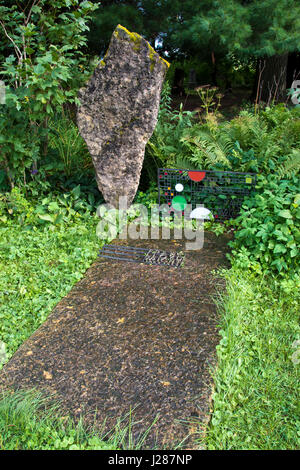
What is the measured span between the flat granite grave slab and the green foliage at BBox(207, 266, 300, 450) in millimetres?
100

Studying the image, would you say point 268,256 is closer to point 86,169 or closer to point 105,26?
point 86,169

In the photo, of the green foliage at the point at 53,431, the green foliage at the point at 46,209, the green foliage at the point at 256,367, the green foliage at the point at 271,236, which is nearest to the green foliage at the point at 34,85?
the green foliage at the point at 46,209

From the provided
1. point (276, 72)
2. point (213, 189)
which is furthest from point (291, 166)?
point (276, 72)

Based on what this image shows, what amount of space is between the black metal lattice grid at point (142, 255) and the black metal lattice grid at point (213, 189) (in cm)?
82

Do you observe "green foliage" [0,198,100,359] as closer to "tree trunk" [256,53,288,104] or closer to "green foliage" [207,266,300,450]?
"green foliage" [207,266,300,450]

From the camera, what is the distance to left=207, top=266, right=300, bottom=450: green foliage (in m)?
2.18

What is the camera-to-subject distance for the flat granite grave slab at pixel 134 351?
221cm

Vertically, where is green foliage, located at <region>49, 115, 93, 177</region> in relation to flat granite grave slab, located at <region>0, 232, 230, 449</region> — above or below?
above

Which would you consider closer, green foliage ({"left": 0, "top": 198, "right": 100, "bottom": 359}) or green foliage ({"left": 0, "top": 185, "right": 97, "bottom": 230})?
green foliage ({"left": 0, "top": 198, "right": 100, "bottom": 359})

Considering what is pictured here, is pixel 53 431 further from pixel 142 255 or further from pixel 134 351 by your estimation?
pixel 142 255

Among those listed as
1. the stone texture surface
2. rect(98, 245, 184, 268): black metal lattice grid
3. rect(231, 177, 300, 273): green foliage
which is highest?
the stone texture surface

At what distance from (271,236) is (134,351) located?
1559 millimetres

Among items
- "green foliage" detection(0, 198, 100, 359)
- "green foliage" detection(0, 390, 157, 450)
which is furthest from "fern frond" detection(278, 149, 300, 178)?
"green foliage" detection(0, 390, 157, 450)

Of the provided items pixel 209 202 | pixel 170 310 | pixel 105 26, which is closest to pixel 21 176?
pixel 209 202
